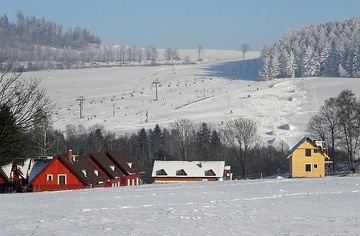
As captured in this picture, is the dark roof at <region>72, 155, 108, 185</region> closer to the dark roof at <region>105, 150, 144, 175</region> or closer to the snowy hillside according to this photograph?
the dark roof at <region>105, 150, 144, 175</region>

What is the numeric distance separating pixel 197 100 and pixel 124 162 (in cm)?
7492

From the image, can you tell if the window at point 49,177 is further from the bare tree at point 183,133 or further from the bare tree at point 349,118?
the bare tree at point 183,133

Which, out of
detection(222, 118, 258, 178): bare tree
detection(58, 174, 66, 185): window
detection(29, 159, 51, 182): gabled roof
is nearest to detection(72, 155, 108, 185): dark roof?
detection(58, 174, 66, 185): window

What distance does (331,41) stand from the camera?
19475cm

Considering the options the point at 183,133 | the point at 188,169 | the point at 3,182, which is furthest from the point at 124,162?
the point at 183,133

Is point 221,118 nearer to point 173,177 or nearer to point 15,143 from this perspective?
point 173,177

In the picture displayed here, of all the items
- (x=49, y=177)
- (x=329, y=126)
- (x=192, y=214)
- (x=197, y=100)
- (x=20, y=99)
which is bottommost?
(x=192, y=214)

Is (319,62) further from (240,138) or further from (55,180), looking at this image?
(55,180)

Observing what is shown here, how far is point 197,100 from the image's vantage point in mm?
136125

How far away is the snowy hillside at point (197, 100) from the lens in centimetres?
11229

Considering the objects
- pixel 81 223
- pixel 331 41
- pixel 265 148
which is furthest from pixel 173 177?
pixel 331 41

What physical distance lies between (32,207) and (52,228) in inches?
269

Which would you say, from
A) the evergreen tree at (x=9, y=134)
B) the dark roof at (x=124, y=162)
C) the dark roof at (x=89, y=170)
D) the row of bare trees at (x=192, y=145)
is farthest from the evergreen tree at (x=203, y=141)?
the evergreen tree at (x=9, y=134)

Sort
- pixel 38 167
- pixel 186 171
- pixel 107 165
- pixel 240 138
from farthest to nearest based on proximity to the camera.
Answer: pixel 240 138, pixel 186 171, pixel 107 165, pixel 38 167
